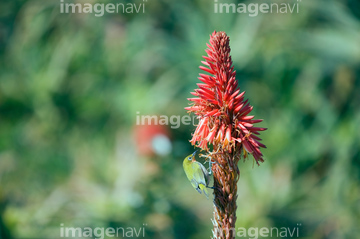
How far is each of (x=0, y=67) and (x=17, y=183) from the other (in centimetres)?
325

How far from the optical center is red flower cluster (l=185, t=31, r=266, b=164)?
5.42ft

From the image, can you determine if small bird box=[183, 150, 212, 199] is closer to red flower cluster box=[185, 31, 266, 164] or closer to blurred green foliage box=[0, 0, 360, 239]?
red flower cluster box=[185, 31, 266, 164]

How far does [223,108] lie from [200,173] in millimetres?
293

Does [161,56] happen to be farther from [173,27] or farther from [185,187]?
[185,187]

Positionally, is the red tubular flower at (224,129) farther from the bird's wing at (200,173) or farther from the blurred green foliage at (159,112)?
the blurred green foliage at (159,112)

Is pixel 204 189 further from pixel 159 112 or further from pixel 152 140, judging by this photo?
pixel 159 112

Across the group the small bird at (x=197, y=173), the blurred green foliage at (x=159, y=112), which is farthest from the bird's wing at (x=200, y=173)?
the blurred green foliage at (x=159, y=112)

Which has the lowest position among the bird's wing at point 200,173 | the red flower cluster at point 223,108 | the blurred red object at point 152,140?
the bird's wing at point 200,173

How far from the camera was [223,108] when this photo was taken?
1.69m

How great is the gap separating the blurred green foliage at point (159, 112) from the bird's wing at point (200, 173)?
3.51 m

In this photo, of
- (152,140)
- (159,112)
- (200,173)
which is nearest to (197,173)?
(200,173)

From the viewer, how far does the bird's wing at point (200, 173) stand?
71.4 inches

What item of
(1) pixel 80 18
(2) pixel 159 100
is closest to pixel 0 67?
(1) pixel 80 18

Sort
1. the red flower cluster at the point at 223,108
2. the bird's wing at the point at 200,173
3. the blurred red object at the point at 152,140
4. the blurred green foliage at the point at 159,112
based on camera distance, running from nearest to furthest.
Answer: the red flower cluster at the point at 223,108 → the bird's wing at the point at 200,173 → the blurred green foliage at the point at 159,112 → the blurred red object at the point at 152,140
